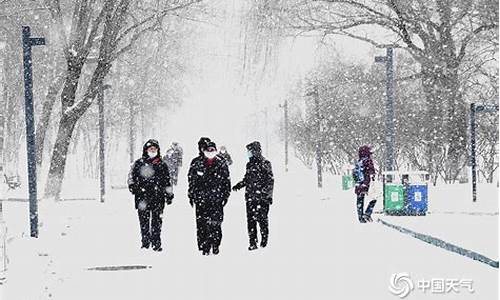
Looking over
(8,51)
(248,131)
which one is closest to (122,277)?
(8,51)

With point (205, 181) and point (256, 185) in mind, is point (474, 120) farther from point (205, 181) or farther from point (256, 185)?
point (205, 181)

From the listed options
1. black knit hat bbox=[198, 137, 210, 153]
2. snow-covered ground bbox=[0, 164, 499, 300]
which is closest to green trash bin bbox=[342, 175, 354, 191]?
snow-covered ground bbox=[0, 164, 499, 300]

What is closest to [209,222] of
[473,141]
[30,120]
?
[30,120]

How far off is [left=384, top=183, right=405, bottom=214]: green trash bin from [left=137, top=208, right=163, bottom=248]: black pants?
764 cm

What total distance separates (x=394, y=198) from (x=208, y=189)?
7945 mm

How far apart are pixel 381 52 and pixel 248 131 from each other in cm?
8687

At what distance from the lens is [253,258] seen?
43.1ft

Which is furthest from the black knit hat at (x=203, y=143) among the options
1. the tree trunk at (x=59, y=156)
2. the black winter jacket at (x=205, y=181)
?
the tree trunk at (x=59, y=156)

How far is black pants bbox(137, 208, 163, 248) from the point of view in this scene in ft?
45.5

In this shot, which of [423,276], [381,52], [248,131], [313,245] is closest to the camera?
[423,276]

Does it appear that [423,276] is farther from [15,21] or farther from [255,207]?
[15,21]

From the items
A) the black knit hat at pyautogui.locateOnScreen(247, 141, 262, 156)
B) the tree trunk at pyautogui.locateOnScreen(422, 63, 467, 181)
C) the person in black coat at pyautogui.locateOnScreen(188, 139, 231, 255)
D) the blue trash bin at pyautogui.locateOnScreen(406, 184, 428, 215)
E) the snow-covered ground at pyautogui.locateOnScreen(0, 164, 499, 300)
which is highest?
the tree trunk at pyautogui.locateOnScreen(422, 63, 467, 181)

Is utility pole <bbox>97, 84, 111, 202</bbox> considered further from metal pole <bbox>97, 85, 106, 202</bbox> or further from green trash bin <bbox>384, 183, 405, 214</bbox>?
green trash bin <bbox>384, 183, 405, 214</bbox>

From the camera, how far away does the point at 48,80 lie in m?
40.6
